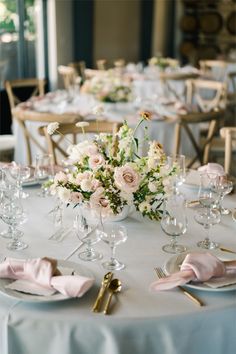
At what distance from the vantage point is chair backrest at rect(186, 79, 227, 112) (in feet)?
18.3

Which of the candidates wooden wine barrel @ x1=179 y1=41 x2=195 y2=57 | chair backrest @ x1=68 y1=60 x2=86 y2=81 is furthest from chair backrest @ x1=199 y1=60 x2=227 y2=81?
wooden wine barrel @ x1=179 y1=41 x2=195 y2=57

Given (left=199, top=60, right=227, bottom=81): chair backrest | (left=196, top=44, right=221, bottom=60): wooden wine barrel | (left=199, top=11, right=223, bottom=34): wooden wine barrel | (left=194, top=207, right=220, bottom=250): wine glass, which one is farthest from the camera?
(left=196, top=44, right=221, bottom=60): wooden wine barrel

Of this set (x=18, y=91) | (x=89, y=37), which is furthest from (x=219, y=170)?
(x=89, y=37)

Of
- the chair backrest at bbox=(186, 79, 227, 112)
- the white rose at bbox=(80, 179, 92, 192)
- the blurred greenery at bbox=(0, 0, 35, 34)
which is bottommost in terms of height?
the chair backrest at bbox=(186, 79, 227, 112)

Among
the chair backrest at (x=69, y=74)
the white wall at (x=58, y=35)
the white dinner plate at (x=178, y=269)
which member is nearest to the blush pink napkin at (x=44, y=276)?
the white dinner plate at (x=178, y=269)

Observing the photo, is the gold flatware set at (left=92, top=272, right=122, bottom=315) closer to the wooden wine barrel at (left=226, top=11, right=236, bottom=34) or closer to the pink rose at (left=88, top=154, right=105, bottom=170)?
the pink rose at (left=88, top=154, right=105, bottom=170)

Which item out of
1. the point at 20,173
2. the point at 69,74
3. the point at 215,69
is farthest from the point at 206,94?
the point at 20,173

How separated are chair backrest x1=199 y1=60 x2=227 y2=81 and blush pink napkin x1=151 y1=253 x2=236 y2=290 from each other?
6037 mm

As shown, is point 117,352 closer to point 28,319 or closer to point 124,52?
point 28,319

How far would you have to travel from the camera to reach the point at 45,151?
390 cm

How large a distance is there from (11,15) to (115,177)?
5.78m

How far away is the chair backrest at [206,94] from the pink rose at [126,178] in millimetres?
2966

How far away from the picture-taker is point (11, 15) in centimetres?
703

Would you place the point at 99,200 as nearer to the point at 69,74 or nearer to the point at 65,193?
the point at 65,193
